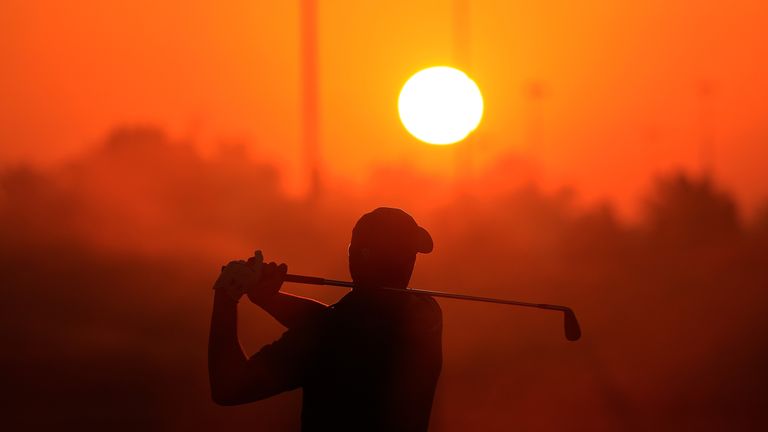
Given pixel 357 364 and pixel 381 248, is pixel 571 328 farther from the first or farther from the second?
pixel 357 364

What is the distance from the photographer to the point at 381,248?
4.14 metres

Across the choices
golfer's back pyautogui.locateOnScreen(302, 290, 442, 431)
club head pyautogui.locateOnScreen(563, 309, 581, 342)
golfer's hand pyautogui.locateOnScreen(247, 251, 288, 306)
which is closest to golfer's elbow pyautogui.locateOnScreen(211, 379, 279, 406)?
golfer's back pyautogui.locateOnScreen(302, 290, 442, 431)

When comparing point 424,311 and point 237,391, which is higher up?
point 424,311

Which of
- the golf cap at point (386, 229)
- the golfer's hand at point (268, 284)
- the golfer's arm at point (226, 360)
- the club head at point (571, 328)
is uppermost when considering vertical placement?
the golf cap at point (386, 229)

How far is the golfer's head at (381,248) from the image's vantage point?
4129 mm

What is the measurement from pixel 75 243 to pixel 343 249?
32.3 feet

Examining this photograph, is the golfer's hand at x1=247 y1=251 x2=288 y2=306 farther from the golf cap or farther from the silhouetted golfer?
the golf cap

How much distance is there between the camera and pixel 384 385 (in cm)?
405

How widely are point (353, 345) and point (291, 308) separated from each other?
0.25 metres

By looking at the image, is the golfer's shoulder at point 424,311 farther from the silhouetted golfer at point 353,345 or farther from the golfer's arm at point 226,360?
the golfer's arm at point 226,360

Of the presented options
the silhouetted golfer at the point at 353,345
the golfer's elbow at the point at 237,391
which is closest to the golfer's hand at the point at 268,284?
the silhouetted golfer at the point at 353,345

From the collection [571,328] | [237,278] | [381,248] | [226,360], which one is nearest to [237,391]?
[226,360]

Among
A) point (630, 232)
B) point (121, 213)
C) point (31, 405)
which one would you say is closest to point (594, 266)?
point (121, 213)

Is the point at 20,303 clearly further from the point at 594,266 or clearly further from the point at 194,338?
the point at 594,266
